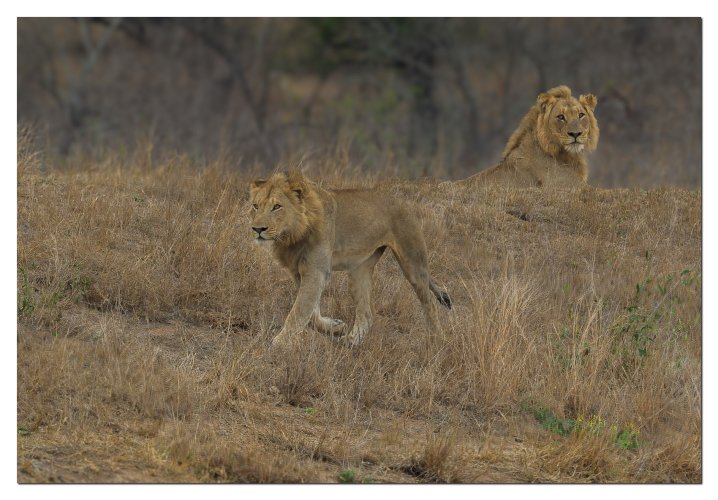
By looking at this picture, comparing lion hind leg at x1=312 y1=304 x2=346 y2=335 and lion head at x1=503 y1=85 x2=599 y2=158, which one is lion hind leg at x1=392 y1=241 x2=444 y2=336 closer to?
lion hind leg at x1=312 y1=304 x2=346 y2=335

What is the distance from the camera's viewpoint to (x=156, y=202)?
997 cm

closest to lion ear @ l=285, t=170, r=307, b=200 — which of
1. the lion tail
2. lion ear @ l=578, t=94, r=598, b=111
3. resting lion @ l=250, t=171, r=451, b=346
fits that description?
resting lion @ l=250, t=171, r=451, b=346

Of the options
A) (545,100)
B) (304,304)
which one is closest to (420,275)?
(304,304)

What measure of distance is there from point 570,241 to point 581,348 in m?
1.91

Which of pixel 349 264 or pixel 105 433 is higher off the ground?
pixel 349 264

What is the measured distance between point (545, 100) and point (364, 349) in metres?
3.47

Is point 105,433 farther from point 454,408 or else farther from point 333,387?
point 454,408

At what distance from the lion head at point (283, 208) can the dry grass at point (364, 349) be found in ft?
2.11

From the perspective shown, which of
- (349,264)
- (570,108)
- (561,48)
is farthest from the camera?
(561,48)

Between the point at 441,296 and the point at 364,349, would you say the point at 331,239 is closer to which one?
the point at 364,349

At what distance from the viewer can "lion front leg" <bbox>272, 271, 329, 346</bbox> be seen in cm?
781

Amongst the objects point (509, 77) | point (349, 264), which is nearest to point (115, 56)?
point (509, 77)

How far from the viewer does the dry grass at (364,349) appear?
677 centimetres

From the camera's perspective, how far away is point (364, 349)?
8070 millimetres
